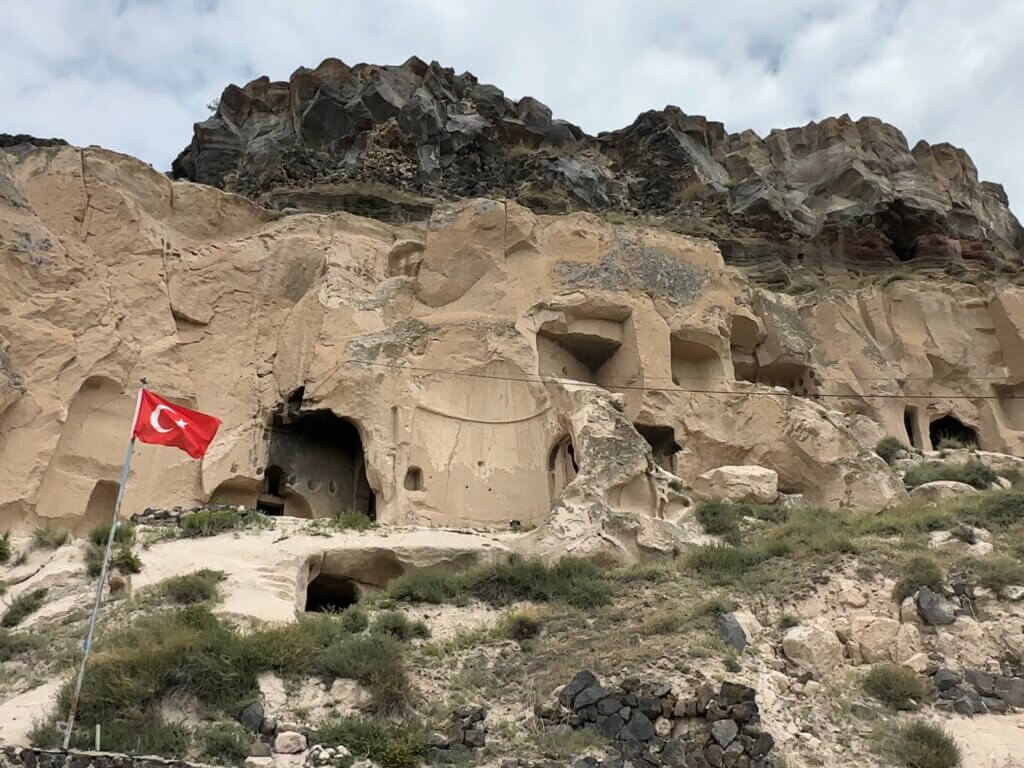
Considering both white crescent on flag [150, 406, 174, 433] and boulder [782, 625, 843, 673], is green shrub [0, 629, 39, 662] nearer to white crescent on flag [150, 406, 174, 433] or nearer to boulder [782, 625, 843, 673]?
white crescent on flag [150, 406, 174, 433]

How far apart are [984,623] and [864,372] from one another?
19.9 meters

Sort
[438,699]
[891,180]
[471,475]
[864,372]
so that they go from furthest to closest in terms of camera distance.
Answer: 1. [891,180]
2. [864,372]
3. [471,475]
4. [438,699]

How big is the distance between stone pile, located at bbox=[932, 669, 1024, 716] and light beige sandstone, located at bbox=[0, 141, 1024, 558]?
7.13 m

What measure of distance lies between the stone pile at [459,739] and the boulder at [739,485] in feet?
41.2

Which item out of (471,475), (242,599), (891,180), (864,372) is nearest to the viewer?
(242,599)

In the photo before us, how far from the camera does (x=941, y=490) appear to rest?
902 inches

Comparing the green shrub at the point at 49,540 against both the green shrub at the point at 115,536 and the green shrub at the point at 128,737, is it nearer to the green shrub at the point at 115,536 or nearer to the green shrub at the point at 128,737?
the green shrub at the point at 115,536

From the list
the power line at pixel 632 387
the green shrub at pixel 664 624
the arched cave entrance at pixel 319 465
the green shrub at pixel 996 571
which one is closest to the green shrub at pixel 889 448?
the power line at pixel 632 387

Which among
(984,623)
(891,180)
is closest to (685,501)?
(984,623)

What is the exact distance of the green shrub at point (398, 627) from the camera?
1426 centimetres

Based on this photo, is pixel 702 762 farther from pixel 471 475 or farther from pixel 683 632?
pixel 471 475

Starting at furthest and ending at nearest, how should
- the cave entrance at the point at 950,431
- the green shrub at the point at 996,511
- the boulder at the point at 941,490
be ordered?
the cave entrance at the point at 950,431, the boulder at the point at 941,490, the green shrub at the point at 996,511

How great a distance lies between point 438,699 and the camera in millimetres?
12406

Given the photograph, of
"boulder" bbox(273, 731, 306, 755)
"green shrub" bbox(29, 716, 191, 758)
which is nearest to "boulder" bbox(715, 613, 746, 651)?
"boulder" bbox(273, 731, 306, 755)
